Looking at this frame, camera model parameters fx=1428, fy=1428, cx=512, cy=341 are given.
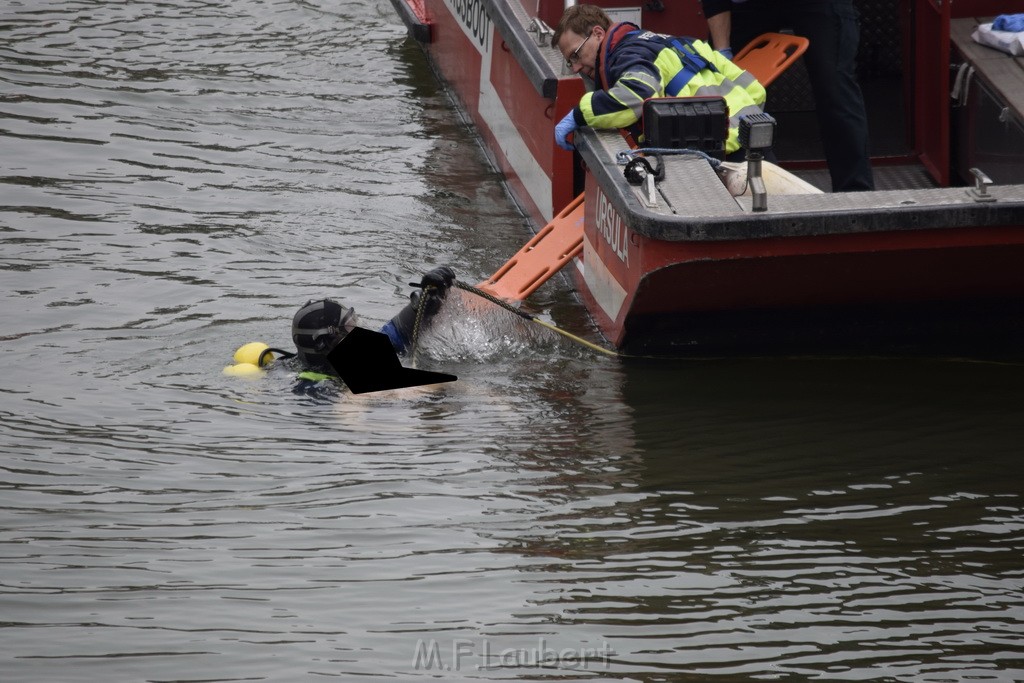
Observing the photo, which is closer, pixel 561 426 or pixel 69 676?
pixel 69 676

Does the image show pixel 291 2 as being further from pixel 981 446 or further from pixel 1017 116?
pixel 981 446

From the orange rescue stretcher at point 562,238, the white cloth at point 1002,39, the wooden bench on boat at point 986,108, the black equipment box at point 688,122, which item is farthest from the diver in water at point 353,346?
the white cloth at point 1002,39

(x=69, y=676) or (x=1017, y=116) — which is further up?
(x=1017, y=116)

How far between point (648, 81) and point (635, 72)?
68mm

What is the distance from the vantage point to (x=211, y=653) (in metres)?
3.81

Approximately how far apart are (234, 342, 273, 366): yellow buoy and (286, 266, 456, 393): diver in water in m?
0.13

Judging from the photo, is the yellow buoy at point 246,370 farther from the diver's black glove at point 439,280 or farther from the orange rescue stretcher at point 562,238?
the orange rescue stretcher at point 562,238

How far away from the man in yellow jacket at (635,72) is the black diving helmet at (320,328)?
1.46 meters

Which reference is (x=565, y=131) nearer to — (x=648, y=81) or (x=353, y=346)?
(x=648, y=81)

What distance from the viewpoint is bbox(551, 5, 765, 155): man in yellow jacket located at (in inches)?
241

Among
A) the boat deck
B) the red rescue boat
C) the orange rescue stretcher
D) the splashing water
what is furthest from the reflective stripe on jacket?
the splashing water

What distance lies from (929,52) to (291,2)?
6397 mm

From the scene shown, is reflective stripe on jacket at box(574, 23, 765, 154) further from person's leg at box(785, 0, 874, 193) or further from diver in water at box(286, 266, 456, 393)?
diver in water at box(286, 266, 456, 393)

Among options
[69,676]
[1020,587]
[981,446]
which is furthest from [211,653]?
[981,446]
